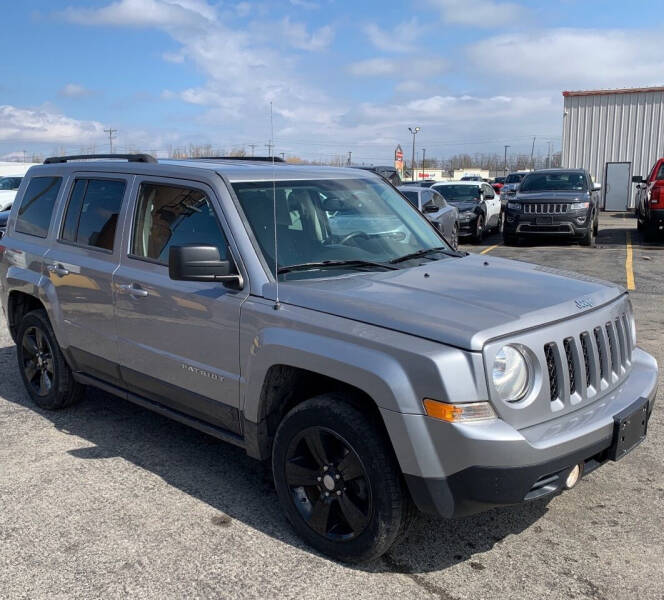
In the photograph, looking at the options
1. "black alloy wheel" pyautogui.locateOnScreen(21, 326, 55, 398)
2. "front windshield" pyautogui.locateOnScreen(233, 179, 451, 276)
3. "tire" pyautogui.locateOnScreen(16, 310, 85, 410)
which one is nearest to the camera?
"front windshield" pyautogui.locateOnScreen(233, 179, 451, 276)

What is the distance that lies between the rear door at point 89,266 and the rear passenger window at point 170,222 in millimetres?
218

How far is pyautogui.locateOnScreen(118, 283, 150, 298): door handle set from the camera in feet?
13.1

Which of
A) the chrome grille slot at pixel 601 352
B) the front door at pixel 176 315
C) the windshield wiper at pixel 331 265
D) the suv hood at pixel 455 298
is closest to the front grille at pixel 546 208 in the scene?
the suv hood at pixel 455 298

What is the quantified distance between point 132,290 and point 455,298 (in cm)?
195

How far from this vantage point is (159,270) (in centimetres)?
396

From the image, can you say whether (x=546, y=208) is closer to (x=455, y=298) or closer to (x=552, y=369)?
(x=455, y=298)

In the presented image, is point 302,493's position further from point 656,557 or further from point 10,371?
point 10,371

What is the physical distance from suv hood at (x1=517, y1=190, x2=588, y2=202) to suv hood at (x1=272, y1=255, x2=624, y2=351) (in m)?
12.2

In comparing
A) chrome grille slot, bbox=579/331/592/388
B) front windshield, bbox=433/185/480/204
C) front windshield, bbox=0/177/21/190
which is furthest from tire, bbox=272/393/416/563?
front windshield, bbox=0/177/21/190

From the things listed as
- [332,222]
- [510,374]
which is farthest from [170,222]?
[510,374]

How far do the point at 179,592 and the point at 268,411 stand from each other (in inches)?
35.5

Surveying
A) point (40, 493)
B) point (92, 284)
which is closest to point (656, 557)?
point (40, 493)

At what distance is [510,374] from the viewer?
281 cm

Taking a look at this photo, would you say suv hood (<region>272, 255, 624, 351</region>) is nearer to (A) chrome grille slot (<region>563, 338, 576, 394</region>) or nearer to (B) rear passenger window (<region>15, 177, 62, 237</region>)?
(A) chrome grille slot (<region>563, 338, 576, 394</region>)
